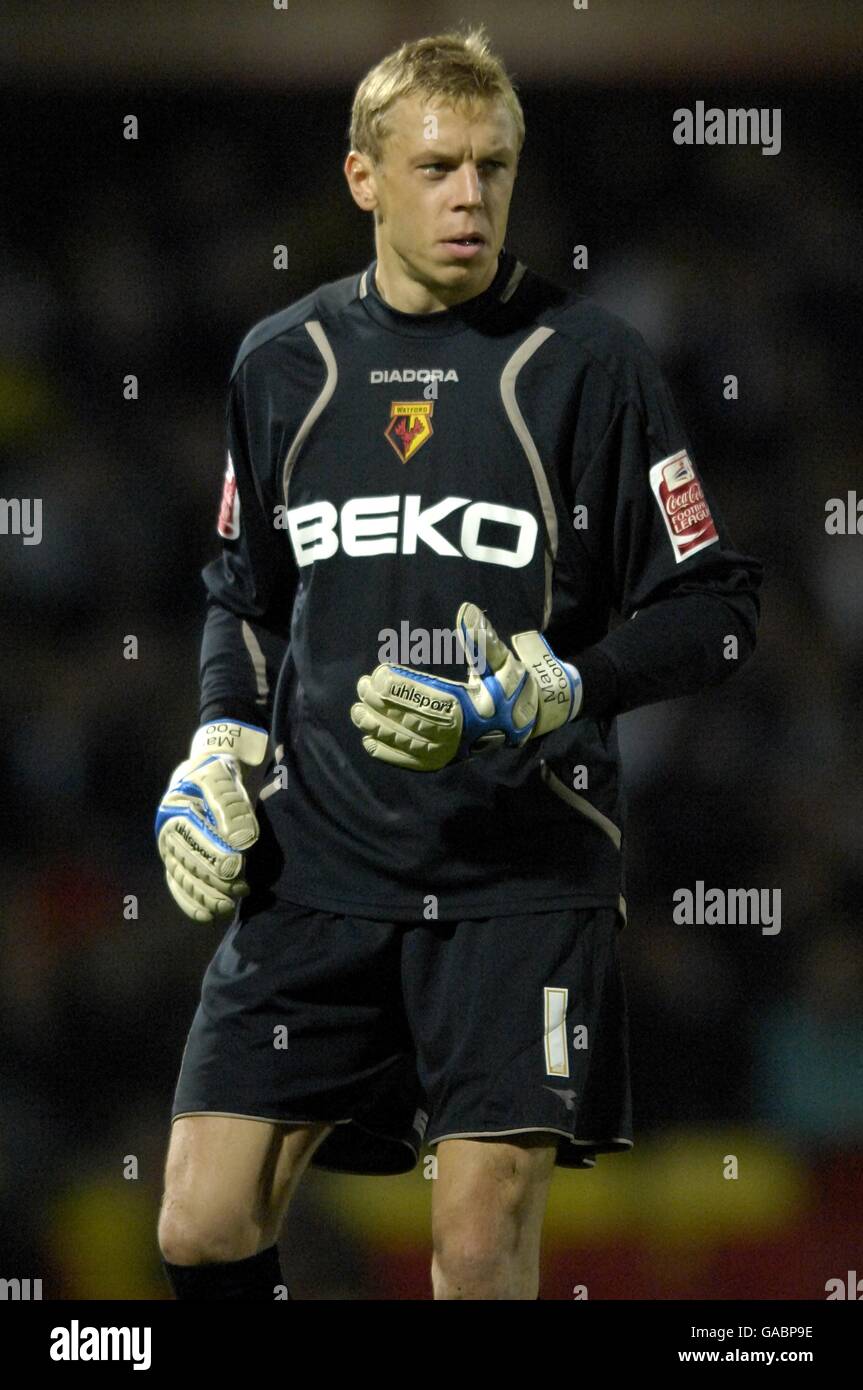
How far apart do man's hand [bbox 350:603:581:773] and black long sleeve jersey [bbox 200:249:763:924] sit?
0.09m

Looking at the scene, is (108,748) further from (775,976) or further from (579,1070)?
(579,1070)

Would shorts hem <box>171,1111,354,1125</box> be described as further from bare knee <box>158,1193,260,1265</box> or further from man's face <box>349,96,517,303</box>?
man's face <box>349,96,517,303</box>

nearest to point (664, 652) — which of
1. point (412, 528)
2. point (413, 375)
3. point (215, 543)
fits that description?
point (412, 528)

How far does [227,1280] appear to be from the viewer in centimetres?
229

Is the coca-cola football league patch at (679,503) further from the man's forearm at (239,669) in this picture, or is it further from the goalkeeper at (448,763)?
the man's forearm at (239,669)

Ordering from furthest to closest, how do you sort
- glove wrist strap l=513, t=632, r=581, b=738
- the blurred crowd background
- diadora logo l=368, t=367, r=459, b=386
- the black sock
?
the blurred crowd background
diadora logo l=368, t=367, r=459, b=386
the black sock
glove wrist strap l=513, t=632, r=581, b=738

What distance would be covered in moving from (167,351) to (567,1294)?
1.96m

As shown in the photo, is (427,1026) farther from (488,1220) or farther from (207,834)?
(207,834)

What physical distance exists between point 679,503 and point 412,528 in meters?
0.31

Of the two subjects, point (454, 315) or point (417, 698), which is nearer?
point (417, 698)

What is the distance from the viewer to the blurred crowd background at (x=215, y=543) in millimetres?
3600

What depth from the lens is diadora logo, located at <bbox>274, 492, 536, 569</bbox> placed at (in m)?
2.33

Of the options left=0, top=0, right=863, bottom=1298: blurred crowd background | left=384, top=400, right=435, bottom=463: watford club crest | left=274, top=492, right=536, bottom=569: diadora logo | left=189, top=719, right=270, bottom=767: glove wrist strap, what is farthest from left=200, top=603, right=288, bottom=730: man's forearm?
left=0, top=0, right=863, bottom=1298: blurred crowd background

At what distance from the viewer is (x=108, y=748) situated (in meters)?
3.83
